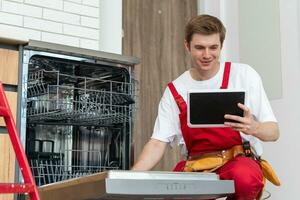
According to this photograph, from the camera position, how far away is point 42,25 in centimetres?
301

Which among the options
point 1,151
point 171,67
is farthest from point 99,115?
point 171,67

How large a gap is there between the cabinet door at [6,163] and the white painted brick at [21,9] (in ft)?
3.32

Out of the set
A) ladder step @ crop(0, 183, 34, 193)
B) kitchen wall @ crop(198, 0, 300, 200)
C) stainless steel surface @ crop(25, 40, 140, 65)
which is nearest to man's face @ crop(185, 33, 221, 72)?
stainless steel surface @ crop(25, 40, 140, 65)

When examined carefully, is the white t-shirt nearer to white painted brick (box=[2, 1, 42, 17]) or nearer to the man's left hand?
the man's left hand

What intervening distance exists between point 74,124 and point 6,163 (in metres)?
0.50

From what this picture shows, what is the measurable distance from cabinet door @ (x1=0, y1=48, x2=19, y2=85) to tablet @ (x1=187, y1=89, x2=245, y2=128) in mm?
755

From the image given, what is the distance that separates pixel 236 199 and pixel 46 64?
1080mm

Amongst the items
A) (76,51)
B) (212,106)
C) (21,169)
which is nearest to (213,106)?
(212,106)

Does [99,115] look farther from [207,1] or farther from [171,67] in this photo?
[207,1]

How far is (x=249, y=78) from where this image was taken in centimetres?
206

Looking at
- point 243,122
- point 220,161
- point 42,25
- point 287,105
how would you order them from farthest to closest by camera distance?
1. point 287,105
2. point 42,25
3. point 220,161
4. point 243,122

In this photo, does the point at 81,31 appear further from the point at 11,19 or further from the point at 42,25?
the point at 11,19

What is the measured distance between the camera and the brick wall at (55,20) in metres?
2.91

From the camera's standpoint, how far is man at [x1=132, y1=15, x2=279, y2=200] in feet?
6.19
